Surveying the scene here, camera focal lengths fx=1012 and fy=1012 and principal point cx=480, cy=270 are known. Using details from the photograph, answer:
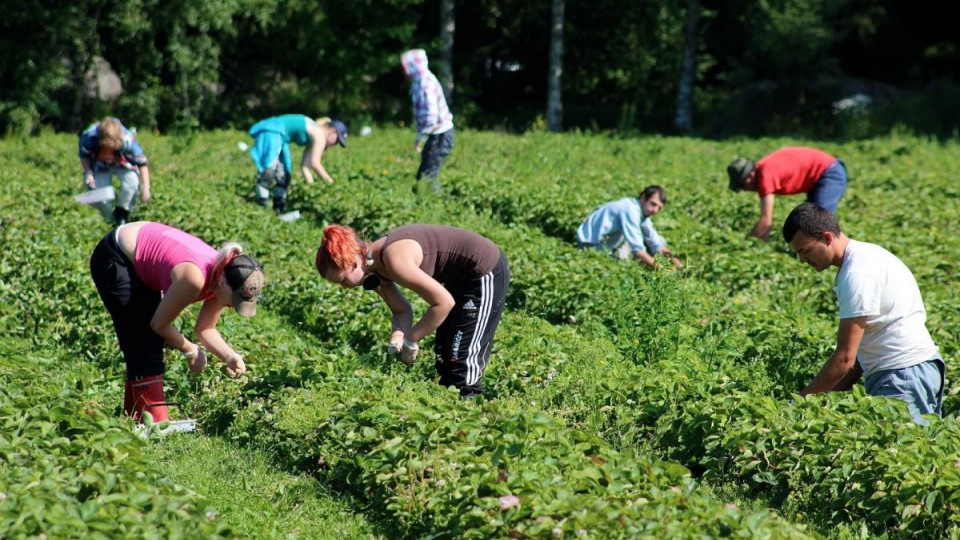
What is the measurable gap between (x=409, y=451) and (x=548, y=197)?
720cm

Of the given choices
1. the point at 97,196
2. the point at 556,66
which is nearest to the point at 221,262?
the point at 97,196

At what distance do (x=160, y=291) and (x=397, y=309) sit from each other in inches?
51.4

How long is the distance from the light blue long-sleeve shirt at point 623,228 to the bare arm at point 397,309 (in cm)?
398

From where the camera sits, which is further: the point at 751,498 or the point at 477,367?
the point at 477,367

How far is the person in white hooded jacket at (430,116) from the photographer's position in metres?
12.1

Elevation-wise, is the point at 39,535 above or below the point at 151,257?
below

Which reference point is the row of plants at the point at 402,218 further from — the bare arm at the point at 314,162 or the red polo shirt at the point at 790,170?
the red polo shirt at the point at 790,170

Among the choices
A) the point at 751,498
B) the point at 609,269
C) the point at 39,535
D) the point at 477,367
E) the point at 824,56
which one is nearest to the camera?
the point at 39,535

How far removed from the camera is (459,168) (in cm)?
1466

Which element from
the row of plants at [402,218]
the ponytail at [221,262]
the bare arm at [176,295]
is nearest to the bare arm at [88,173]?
the row of plants at [402,218]

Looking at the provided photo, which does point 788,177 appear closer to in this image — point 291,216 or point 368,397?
point 291,216

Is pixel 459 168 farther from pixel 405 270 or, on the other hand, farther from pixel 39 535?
pixel 39 535

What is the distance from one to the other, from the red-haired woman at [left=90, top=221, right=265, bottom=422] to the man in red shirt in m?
6.01

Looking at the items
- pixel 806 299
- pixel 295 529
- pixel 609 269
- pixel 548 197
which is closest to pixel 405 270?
pixel 295 529
